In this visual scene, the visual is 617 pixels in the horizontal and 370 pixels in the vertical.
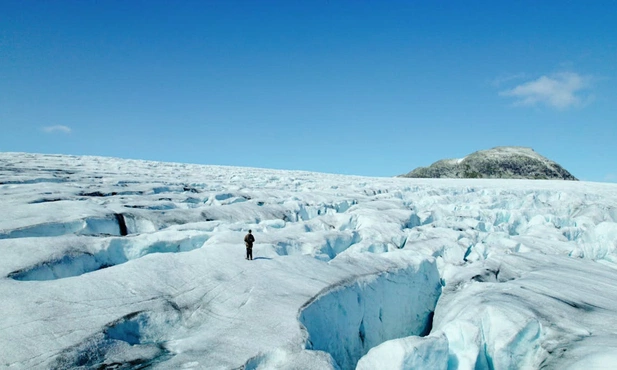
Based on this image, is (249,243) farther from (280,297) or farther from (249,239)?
(280,297)

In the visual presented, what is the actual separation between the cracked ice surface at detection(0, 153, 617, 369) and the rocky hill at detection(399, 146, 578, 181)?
2342 inches

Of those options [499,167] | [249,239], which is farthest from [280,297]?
[499,167]

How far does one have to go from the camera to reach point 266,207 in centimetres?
1584

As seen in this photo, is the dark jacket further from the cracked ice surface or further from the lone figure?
the cracked ice surface

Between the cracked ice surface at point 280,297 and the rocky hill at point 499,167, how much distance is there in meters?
59.5

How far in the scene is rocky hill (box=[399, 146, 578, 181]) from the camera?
68.0 meters

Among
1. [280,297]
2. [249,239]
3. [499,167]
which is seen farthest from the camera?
[499,167]

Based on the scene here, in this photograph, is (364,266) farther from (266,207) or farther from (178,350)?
(266,207)

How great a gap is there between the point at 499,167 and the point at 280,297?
73231 mm

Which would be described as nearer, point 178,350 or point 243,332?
point 178,350

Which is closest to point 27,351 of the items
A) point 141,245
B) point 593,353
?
point 141,245

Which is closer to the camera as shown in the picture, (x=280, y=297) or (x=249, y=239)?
(x=280, y=297)

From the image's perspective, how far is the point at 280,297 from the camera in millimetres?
6293

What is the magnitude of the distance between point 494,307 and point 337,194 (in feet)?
52.1
